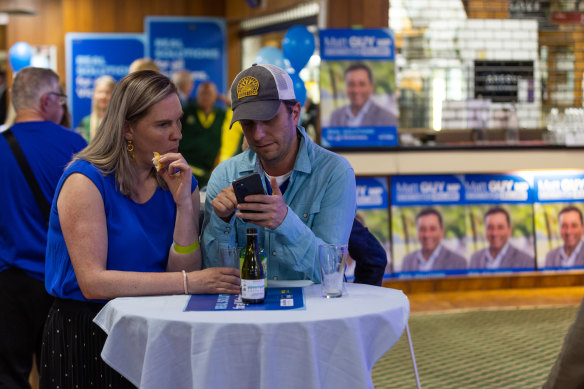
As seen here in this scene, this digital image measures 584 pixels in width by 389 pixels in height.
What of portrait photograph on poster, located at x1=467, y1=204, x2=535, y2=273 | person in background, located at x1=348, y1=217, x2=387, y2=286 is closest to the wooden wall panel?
portrait photograph on poster, located at x1=467, y1=204, x2=535, y2=273

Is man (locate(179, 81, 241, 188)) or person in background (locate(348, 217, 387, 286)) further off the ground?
man (locate(179, 81, 241, 188))

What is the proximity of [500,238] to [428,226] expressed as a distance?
0.66m

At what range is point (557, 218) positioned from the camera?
687 cm

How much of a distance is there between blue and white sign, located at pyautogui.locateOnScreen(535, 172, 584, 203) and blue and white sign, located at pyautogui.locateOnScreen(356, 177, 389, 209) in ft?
4.57

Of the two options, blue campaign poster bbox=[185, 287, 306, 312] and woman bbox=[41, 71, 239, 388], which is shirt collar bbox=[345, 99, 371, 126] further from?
blue campaign poster bbox=[185, 287, 306, 312]

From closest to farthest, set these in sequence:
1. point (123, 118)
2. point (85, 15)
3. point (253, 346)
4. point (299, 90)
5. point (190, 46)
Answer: point (253, 346) → point (123, 118) → point (299, 90) → point (190, 46) → point (85, 15)

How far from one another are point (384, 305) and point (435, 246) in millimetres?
4489

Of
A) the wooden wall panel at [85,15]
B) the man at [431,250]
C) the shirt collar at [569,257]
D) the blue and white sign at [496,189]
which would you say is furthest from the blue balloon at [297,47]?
the wooden wall panel at [85,15]

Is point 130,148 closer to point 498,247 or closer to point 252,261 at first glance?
point 252,261

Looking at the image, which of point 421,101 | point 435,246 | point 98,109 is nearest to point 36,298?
point 98,109

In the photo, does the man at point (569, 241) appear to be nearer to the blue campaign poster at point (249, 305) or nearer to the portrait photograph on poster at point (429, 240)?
the portrait photograph on poster at point (429, 240)

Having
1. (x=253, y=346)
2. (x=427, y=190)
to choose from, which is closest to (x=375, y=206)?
(x=427, y=190)

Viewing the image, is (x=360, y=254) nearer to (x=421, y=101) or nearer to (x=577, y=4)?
(x=421, y=101)

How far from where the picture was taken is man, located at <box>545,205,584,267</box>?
6859 millimetres
